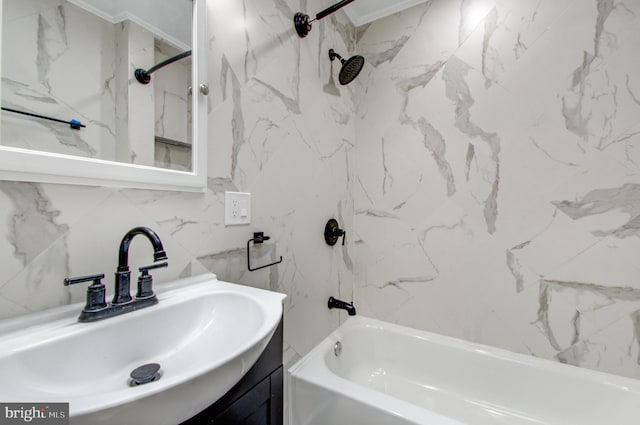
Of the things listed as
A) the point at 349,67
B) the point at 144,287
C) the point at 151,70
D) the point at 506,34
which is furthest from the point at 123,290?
the point at 506,34

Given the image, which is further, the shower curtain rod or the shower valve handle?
the shower valve handle

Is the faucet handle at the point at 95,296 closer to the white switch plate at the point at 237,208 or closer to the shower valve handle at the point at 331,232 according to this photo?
the white switch plate at the point at 237,208

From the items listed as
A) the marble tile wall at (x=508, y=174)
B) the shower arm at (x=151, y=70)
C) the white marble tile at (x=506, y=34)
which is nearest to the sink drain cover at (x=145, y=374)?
the shower arm at (x=151, y=70)

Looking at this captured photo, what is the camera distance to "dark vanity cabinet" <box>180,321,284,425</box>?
0.54 m

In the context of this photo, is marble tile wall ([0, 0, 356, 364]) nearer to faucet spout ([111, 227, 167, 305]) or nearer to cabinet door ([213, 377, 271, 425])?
faucet spout ([111, 227, 167, 305])

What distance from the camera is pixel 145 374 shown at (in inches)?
22.6

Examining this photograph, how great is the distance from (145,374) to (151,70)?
2.66 ft

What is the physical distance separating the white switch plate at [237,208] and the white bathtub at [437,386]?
74 centimetres

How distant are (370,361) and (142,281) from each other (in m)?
1.46

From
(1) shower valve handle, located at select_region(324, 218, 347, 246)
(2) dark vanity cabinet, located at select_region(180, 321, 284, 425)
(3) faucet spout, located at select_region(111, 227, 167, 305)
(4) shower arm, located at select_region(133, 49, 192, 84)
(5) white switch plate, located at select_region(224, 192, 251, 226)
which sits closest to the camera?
(2) dark vanity cabinet, located at select_region(180, 321, 284, 425)

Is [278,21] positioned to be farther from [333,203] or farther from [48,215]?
[48,215]

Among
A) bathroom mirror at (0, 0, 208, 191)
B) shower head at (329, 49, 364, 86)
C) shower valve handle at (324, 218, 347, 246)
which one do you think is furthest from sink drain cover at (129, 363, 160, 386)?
shower head at (329, 49, 364, 86)

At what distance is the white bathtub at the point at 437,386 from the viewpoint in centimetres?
109

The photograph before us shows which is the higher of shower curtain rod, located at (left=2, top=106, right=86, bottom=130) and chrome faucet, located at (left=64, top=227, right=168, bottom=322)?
shower curtain rod, located at (left=2, top=106, right=86, bottom=130)
